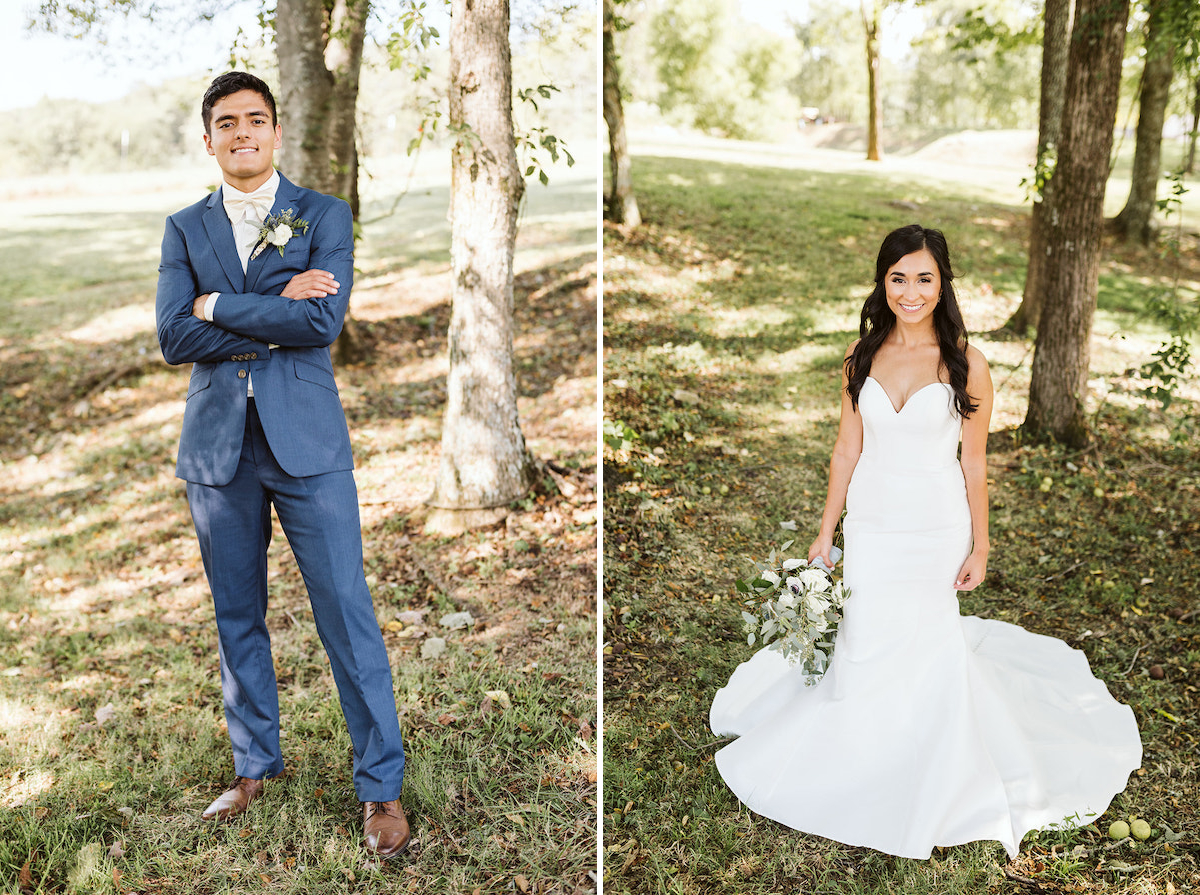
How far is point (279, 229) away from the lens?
2.98m

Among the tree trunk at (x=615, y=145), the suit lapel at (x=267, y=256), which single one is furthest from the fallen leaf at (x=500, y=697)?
the tree trunk at (x=615, y=145)

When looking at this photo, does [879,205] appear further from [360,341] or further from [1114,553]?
[1114,553]

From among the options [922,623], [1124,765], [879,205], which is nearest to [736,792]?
[922,623]

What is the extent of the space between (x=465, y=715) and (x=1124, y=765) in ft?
8.82

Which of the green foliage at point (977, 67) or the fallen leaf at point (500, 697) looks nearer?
the fallen leaf at point (500, 697)

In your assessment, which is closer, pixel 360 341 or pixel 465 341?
pixel 465 341

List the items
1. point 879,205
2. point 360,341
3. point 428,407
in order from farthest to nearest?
point 879,205 → point 360,341 → point 428,407

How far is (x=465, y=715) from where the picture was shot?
395 centimetres

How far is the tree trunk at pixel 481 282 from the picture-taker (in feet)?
16.5

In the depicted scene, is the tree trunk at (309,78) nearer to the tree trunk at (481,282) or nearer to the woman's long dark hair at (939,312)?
the tree trunk at (481,282)

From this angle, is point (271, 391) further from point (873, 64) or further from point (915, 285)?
point (873, 64)

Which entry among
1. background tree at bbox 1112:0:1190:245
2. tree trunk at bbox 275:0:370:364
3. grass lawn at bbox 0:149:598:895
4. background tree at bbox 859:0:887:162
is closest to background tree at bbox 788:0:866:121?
background tree at bbox 859:0:887:162

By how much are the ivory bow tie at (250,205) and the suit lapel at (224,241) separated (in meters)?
0.03

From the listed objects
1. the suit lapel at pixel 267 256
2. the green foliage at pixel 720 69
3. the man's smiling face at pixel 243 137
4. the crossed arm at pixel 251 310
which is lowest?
the crossed arm at pixel 251 310
